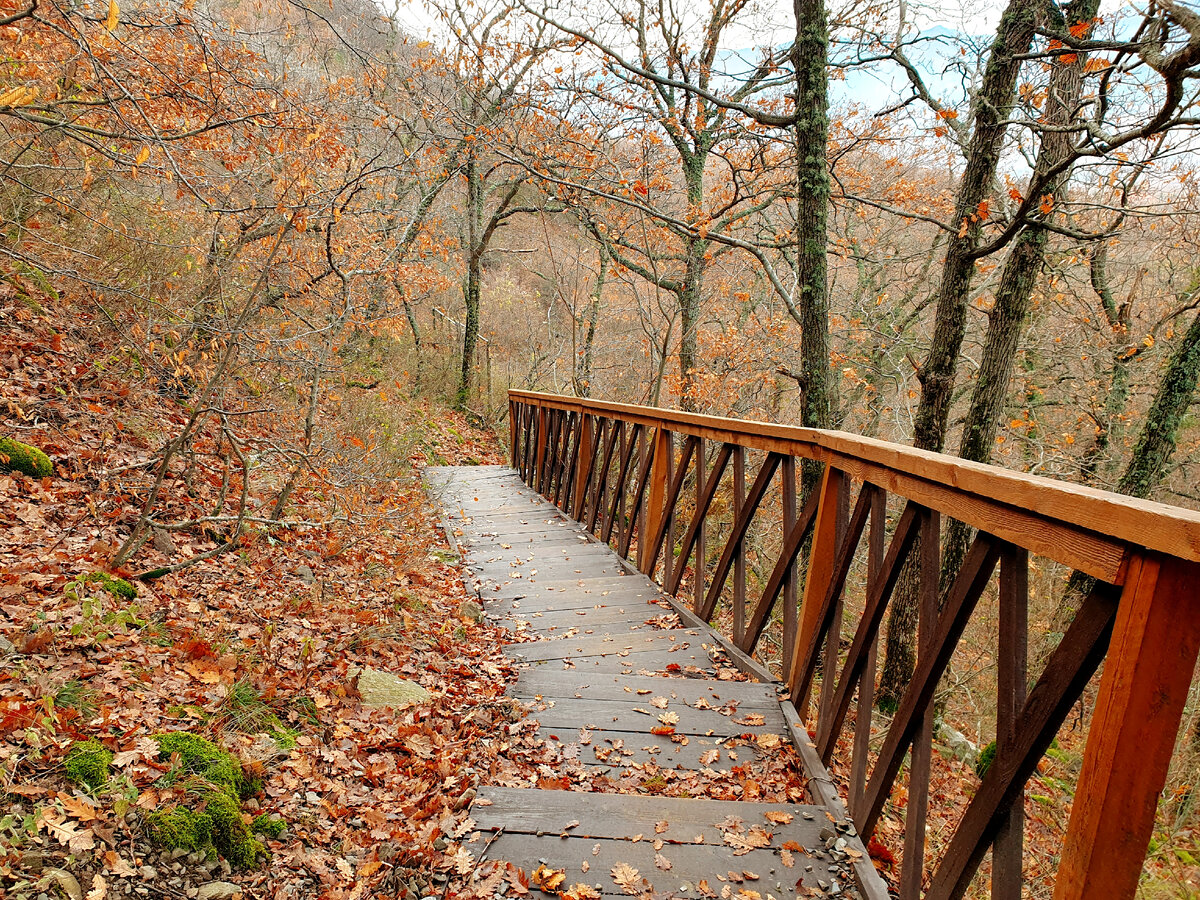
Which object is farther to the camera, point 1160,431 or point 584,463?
point 584,463

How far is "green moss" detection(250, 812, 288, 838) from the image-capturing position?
2.37m

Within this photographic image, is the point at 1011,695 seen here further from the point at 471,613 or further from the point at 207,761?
the point at 471,613

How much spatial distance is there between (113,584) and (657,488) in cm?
370

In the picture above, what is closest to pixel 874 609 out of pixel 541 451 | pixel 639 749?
pixel 639 749

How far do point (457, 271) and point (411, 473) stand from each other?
29.3ft

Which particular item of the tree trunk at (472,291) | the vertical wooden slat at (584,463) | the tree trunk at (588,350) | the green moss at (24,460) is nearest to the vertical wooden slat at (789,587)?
the vertical wooden slat at (584,463)

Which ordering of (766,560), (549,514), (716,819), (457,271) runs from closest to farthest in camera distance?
1. (716,819)
2. (549,514)
3. (766,560)
4. (457,271)

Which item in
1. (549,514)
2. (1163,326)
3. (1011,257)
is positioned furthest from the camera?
(1163,326)

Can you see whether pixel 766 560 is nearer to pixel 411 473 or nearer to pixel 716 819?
pixel 411 473

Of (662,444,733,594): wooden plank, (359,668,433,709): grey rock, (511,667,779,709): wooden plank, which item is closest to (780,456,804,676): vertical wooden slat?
(511,667,779,709): wooden plank

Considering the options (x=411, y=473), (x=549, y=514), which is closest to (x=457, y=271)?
(x=411, y=473)

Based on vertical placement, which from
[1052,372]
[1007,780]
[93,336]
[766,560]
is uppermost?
[1052,372]

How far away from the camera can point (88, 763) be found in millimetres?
2170

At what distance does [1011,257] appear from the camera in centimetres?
597
